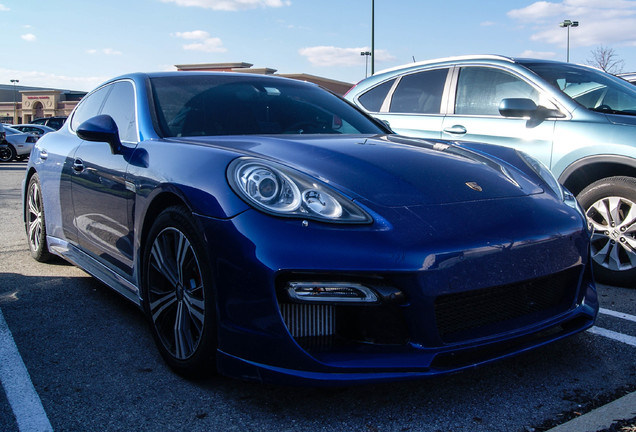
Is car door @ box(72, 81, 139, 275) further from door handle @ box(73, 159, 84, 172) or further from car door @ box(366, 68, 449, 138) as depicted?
car door @ box(366, 68, 449, 138)

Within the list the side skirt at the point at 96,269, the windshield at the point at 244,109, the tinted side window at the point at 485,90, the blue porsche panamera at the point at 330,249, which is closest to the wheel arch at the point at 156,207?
the blue porsche panamera at the point at 330,249

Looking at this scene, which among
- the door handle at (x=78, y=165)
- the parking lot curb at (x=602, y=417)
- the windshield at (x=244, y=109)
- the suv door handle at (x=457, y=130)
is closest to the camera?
the parking lot curb at (x=602, y=417)

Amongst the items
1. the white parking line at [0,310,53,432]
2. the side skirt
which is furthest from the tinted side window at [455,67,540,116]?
the white parking line at [0,310,53,432]

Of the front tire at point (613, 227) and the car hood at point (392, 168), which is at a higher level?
the car hood at point (392, 168)

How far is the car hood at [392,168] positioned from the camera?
2561 mm

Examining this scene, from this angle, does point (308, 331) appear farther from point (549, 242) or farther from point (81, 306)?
point (81, 306)

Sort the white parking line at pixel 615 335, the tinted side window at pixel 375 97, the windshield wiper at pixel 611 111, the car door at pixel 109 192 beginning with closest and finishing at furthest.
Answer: the white parking line at pixel 615 335, the car door at pixel 109 192, the windshield wiper at pixel 611 111, the tinted side window at pixel 375 97

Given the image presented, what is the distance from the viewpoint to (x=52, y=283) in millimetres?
4375

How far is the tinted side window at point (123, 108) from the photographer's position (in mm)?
3423

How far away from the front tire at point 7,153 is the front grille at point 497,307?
20.9 meters

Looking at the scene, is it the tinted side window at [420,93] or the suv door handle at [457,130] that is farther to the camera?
the tinted side window at [420,93]

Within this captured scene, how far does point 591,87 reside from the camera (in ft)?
16.4

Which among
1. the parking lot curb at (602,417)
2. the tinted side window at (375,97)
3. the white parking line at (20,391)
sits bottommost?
the white parking line at (20,391)

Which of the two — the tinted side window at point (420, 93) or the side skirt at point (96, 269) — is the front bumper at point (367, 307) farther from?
the tinted side window at point (420, 93)
